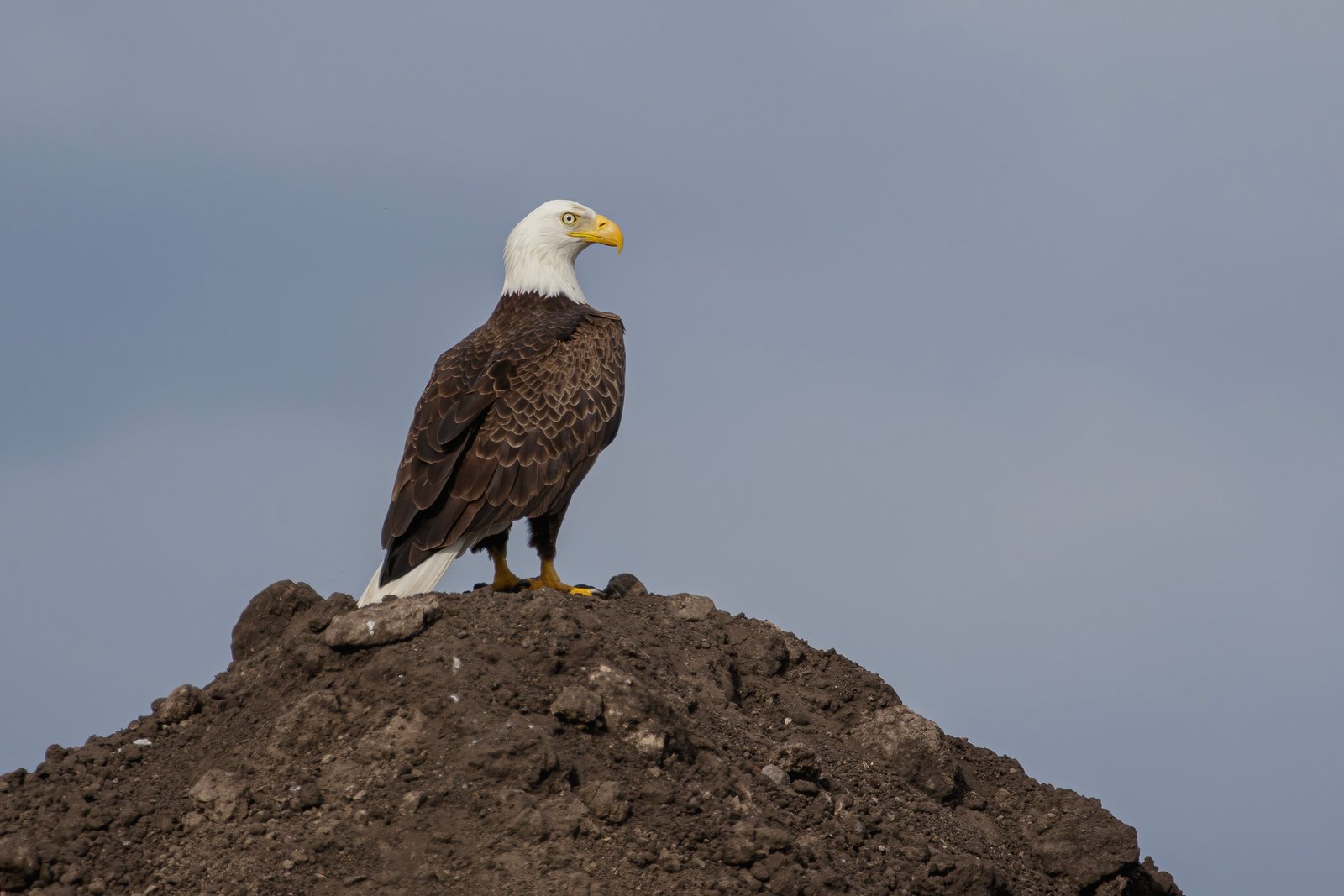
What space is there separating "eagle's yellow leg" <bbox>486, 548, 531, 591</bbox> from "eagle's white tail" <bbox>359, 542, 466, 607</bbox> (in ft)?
2.99

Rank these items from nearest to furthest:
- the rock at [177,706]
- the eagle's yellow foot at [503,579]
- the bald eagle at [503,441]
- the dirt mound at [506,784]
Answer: the dirt mound at [506,784] < the rock at [177,706] < the bald eagle at [503,441] < the eagle's yellow foot at [503,579]

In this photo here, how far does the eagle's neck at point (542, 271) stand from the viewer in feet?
45.9

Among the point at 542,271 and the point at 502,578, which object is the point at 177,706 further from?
the point at 542,271

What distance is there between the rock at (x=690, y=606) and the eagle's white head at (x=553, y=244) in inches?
139

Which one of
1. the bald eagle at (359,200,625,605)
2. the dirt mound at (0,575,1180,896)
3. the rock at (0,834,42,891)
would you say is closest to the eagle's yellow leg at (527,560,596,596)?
the bald eagle at (359,200,625,605)

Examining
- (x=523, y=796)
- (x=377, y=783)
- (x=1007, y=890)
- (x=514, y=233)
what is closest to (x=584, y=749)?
(x=523, y=796)

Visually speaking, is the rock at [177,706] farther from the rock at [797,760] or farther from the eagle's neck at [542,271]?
the eagle's neck at [542,271]

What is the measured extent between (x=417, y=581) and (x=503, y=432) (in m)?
1.38

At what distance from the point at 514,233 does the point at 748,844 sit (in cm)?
715

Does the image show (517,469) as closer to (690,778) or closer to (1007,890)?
(690,778)

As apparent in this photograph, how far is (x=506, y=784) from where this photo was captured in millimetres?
8719

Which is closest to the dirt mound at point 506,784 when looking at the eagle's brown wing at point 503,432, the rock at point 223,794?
the rock at point 223,794

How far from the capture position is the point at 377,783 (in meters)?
8.89

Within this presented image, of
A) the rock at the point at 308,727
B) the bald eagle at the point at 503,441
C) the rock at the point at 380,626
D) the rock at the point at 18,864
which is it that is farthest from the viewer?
the bald eagle at the point at 503,441
